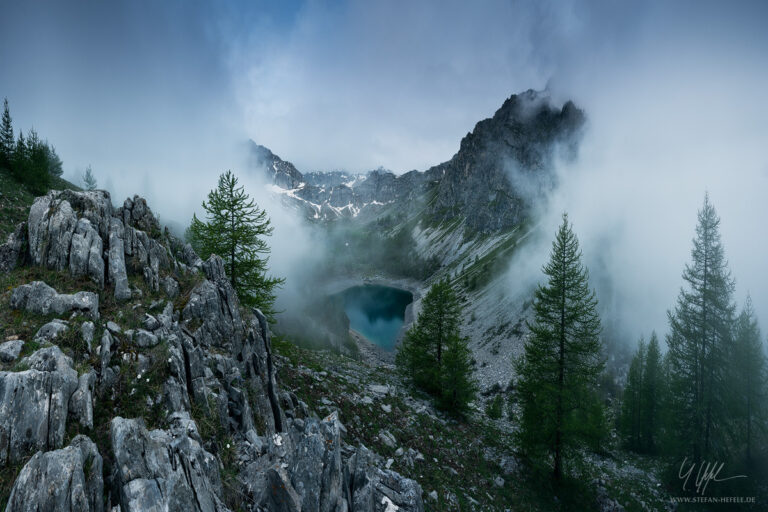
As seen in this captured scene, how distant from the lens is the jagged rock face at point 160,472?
20.6 feet

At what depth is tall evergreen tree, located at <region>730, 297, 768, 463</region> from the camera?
21141mm

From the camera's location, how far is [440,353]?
28672 millimetres

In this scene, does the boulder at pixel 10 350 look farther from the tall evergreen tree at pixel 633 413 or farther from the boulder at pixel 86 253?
the tall evergreen tree at pixel 633 413

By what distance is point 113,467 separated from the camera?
21.6 ft

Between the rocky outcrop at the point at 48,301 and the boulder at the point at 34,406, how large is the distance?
2.41 meters

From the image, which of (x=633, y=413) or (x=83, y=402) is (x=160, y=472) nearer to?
(x=83, y=402)

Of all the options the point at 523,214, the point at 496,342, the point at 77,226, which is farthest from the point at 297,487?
the point at 523,214

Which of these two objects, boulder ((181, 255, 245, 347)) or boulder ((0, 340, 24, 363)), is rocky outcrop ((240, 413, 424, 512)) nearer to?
boulder ((181, 255, 245, 347))

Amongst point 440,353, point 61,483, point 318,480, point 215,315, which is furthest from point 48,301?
point 440,353

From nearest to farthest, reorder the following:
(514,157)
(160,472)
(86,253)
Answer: (160,472) → (86,253) → (514,157)

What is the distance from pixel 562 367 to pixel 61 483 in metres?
21.0

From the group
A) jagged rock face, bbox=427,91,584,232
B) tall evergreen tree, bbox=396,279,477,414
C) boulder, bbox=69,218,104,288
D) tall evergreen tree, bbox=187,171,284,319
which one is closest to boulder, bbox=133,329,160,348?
boulder, bbox=69,218,104,288

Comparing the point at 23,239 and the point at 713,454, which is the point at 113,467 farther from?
the point at 713,454

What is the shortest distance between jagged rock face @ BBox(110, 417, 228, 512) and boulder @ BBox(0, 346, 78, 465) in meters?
1.17
